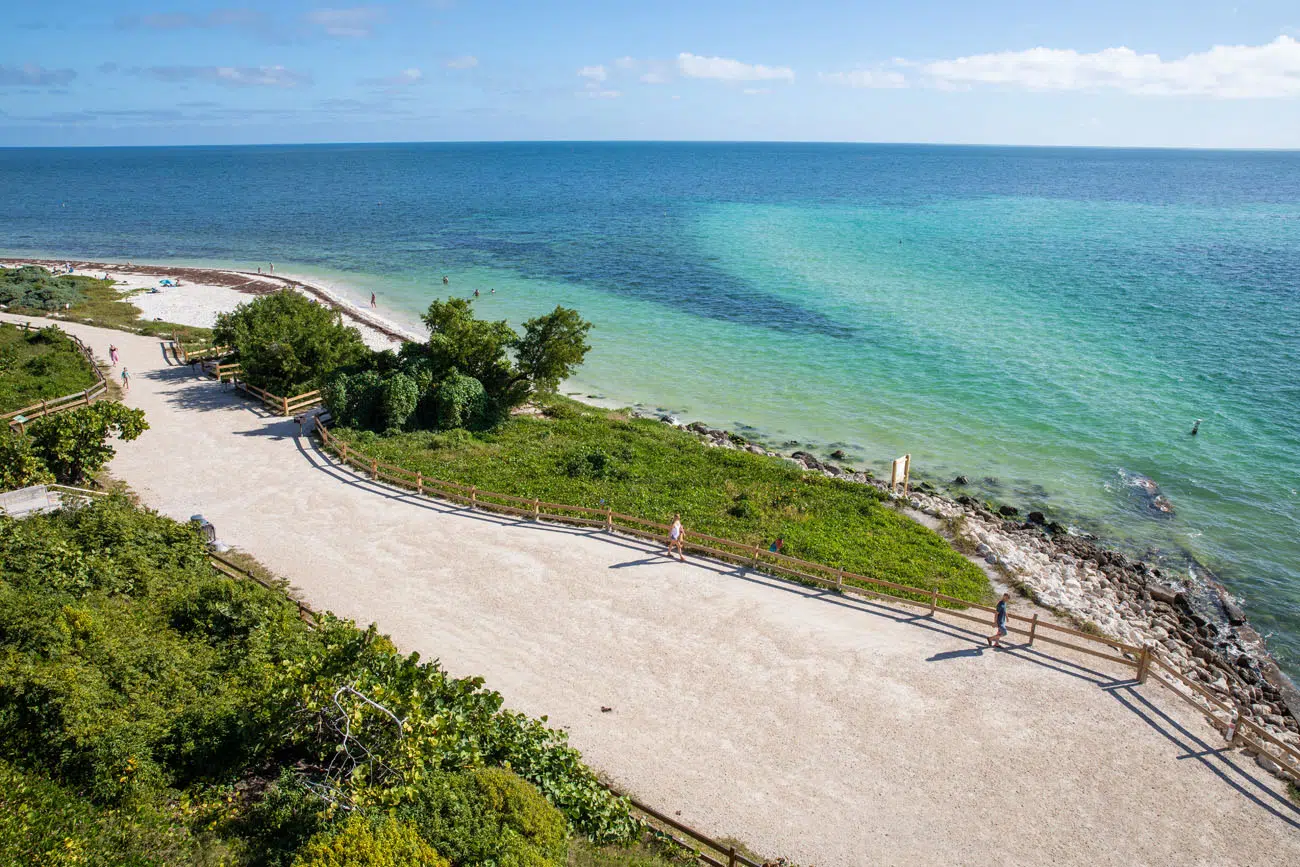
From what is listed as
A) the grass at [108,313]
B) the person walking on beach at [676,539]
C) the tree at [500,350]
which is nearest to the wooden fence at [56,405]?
the grass at [108,313]

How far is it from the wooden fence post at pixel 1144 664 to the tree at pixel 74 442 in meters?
29.7

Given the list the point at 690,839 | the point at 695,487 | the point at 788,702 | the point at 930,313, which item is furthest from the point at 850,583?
the point at 930,313

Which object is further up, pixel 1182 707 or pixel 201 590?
pixel 201 590

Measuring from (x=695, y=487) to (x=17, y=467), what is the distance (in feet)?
69.0

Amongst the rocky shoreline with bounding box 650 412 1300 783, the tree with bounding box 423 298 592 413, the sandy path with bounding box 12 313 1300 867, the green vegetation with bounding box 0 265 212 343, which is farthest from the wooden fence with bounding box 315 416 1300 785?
the green vegetation with bounding box 0 265 212 343

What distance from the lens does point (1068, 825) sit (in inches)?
570

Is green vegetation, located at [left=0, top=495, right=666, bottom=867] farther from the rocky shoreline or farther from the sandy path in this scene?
the rocky shoreline

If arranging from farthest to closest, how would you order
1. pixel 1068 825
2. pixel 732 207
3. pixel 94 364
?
1. pixel 732 207
2. pixel 94 364
3. pixel 1068 825

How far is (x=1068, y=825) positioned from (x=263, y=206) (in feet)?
476

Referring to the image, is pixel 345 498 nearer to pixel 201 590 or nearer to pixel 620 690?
pixel 201 590

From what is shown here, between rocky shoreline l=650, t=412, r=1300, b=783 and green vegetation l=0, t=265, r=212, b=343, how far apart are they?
4262cm

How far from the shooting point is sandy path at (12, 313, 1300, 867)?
1445 centimetres

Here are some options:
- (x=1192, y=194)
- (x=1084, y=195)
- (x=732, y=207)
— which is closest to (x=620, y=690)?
(x=732, y=207)

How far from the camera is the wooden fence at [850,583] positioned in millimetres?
17469
